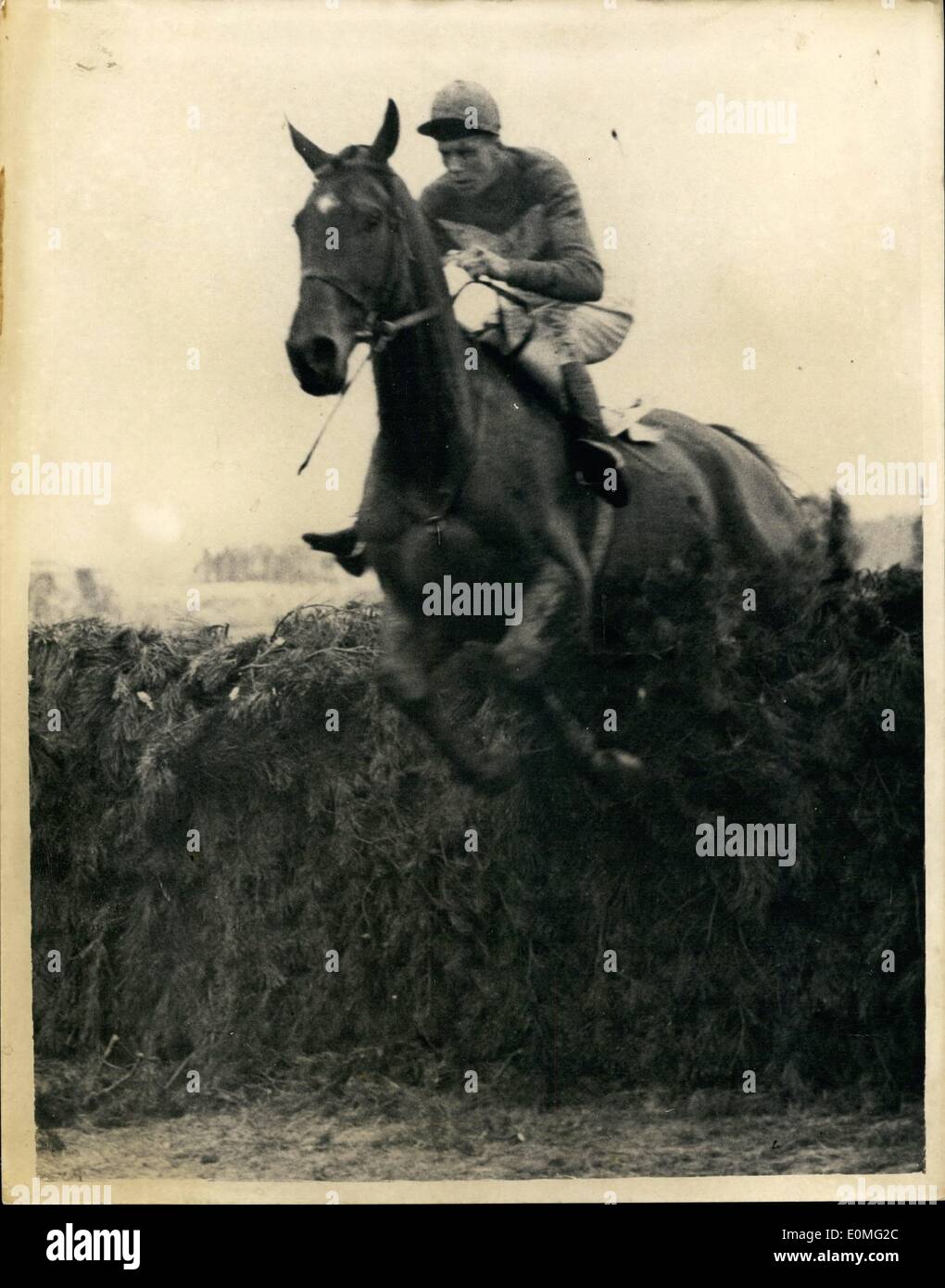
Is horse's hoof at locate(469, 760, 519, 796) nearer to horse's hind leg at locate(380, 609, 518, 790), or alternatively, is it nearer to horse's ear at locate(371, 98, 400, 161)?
→ horse's hind leg at locate(380, 609, 518, 790)

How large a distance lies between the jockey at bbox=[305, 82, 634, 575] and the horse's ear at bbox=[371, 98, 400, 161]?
12 centimetres

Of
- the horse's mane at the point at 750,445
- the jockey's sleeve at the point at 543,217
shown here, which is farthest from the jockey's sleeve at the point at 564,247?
the horse's mane at the point at 750,445

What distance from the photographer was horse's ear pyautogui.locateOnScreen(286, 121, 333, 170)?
5102 mm

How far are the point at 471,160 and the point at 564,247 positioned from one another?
531mm

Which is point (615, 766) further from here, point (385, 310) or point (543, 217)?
point (543, 217)

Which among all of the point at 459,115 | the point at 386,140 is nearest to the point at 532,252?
the point at 459,115

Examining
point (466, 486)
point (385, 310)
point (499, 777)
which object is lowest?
point (499, 777)

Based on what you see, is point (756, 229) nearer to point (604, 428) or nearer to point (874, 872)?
point (604, 428)

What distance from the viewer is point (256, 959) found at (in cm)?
504

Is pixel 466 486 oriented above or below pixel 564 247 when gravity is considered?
below

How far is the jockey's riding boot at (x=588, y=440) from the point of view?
16.8 feet

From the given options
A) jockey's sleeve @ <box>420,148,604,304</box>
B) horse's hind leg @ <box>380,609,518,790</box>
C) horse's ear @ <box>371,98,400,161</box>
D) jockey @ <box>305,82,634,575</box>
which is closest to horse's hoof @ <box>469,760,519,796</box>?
horse's hind leg @ <box>380,609,518,790</box>

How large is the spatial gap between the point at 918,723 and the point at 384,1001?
2514 mm

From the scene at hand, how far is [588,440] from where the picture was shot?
513 centimetres
